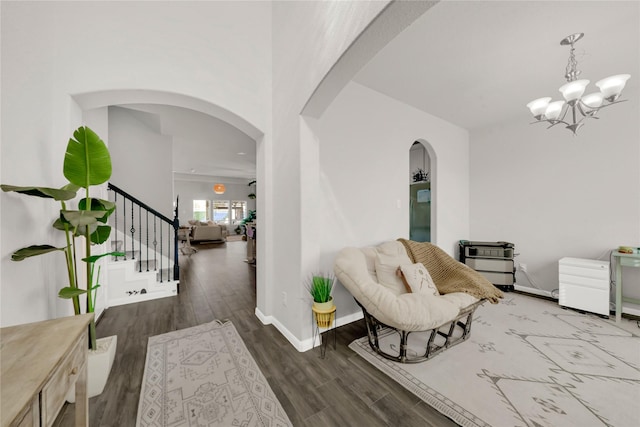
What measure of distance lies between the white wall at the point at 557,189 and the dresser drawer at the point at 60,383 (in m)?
4.79

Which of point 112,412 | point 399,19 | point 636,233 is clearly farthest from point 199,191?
point 636,233

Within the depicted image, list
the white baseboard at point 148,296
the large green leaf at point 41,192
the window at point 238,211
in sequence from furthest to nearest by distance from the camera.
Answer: the window at point 238,211 → the white baseboard at point 148,296 → the large green leaf at point 41,192

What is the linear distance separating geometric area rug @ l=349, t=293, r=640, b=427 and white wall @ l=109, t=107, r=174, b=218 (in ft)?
15.3

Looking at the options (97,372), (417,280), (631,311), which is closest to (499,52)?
(417,280)

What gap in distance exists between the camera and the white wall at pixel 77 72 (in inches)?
52.9

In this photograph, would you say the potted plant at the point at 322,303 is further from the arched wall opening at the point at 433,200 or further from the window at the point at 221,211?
the window at the point at 221,211

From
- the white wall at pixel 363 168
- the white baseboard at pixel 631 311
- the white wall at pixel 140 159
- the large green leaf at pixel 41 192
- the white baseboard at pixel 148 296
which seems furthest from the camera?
the white wall at pixel 140 159

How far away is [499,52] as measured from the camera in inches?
90.8

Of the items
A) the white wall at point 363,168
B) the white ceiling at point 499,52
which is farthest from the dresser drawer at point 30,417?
the white ceiling at point 499,52

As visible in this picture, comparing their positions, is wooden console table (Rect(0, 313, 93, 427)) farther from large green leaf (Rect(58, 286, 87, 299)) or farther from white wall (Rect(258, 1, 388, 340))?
white wall (Rect(258, 1, 388, 340))

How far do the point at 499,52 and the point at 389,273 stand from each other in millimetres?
2504

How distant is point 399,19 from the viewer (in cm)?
122

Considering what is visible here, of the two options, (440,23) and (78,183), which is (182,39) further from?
(440,23)

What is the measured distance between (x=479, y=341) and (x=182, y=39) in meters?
4.15
